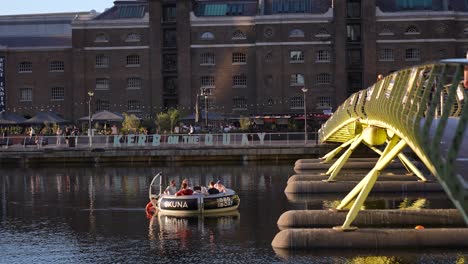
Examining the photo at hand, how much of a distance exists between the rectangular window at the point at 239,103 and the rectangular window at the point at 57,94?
2109 cm

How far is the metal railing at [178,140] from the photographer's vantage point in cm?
7356

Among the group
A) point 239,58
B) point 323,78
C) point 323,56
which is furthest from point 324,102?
point 239,58

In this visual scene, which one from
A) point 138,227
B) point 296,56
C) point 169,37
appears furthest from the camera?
point 169,37

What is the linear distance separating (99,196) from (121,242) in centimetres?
1696

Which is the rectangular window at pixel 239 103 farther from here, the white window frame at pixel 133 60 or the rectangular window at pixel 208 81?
the white window frame at pixel 133 60

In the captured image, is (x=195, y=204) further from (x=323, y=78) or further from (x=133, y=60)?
(x=133, y=60)

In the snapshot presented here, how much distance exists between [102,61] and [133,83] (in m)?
4.56

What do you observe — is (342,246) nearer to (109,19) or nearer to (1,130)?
(1,130)

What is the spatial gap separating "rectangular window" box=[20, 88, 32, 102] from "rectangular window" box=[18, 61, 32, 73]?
2362 millimetres

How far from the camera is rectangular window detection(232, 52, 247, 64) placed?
320 ft

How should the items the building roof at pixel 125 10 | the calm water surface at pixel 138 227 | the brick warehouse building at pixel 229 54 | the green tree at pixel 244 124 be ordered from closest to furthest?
the calm water surface at pixel 138 227, the green tree at pixel 244 124, the brick warehouse building at pixel 229 54, the building roof at pixel 125 10

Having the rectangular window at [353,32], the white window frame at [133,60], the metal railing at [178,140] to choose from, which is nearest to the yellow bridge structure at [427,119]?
the metal railing at [178,140]

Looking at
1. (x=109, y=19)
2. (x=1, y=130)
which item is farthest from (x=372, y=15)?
(x=1, y=130)

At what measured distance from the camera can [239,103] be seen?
97812 millimetres
